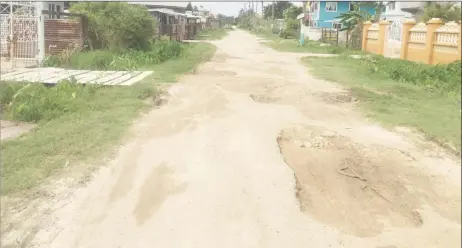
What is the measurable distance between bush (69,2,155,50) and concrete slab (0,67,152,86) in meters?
4.06

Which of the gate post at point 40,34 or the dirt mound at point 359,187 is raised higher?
the gate post at point 40,34

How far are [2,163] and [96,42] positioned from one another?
1206cm

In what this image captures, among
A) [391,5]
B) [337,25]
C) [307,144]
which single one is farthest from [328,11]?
[307,144]

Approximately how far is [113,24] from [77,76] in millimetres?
5569

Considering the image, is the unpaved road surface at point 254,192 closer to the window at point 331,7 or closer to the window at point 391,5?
the window at point 391,5

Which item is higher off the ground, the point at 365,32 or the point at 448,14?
the point at 365,32

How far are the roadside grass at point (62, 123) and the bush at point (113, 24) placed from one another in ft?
19.4

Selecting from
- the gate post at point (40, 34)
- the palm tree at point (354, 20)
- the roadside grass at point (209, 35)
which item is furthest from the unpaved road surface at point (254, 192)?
the roadside grass at point (209, 35)

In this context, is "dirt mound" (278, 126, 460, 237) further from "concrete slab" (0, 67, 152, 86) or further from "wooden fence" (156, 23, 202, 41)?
"wooden fence" (156, 23, 202, 41)

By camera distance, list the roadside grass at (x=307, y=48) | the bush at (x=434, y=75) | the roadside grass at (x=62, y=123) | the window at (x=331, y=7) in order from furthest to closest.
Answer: the window at (x=331, y=7) < the roadside grass at (x=307, y=48) < the roadside grass at (x=62, y=123) < the bush at (x=434, y=75)

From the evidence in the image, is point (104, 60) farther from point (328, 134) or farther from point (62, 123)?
point (328, 134)

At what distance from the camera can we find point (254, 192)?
13.7 ft

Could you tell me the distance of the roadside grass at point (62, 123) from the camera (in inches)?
201

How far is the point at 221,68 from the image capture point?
1474 centimetres
